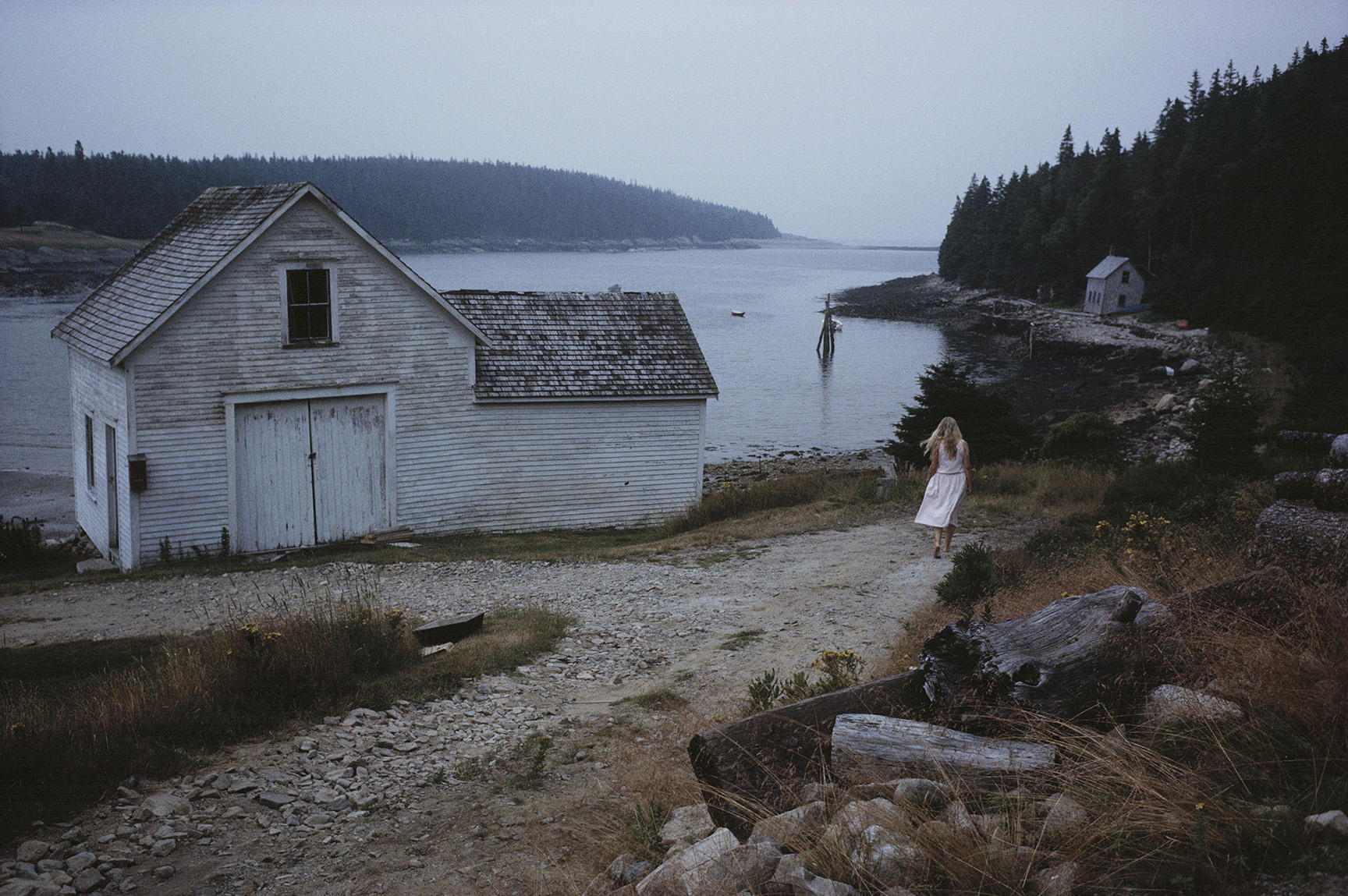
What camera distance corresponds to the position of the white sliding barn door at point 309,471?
54.9 feet

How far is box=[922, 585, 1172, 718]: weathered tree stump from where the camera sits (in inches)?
202

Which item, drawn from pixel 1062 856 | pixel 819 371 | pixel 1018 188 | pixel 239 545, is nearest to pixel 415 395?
pixel 239 545

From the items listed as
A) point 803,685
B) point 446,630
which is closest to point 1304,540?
point 803,685

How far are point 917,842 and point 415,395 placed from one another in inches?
623

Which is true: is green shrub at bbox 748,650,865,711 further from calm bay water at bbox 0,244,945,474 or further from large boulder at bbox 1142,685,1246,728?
calm bay water at bbox 0,244,945,474

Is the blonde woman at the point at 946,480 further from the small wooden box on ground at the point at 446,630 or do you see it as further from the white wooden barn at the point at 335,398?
the white wooden barn at the point at 335,398

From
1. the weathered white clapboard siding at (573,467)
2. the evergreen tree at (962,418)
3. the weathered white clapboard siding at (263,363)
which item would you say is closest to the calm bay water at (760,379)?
the evergreen tree at (962,418)

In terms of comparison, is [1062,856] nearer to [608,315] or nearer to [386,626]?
[386,626]

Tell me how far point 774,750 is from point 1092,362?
207ft

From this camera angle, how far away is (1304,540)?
7.21 metres

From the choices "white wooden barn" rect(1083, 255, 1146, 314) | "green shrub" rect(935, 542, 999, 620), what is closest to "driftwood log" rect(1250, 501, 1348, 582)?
"green shrub" rect(935, 542, 999, 620)

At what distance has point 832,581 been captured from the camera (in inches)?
491

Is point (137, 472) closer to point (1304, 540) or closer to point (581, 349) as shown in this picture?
point (581, 349)

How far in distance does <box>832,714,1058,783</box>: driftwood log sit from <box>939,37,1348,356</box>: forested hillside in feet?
152
